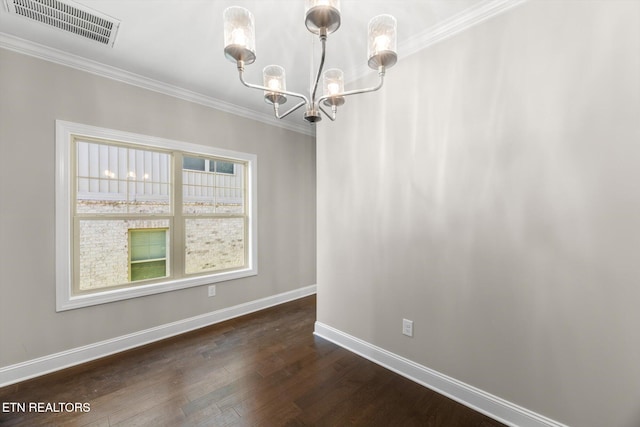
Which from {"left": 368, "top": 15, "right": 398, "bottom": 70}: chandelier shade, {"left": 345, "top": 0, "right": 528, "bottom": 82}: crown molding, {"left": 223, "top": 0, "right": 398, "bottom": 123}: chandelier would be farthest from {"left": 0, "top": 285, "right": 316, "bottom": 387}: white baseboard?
{"left": 345, "top": 0, "right": 528, "bottom": 82}: crown molding

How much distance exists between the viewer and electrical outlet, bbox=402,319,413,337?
2105 mm

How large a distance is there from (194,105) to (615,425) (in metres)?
4.24

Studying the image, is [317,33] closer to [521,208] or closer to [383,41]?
[383,41]

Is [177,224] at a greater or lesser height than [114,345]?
greater

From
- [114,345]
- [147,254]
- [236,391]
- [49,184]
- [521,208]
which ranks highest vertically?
[49,184]

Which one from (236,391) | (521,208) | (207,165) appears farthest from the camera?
(207,165)

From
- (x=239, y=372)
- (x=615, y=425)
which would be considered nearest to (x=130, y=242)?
(x=239, y=372)

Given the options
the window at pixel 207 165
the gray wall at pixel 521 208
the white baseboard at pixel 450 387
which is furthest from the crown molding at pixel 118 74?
the white baseboard at pixel 450 387

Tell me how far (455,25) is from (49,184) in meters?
3.50

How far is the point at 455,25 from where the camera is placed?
1.82 m

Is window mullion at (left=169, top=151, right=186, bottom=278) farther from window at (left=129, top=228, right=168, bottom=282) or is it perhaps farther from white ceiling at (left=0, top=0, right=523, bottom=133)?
white ceiling at (left=0, top=0, right=523, bottom=133)

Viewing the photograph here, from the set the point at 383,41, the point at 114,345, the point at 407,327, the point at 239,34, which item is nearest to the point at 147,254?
the point at 114,345

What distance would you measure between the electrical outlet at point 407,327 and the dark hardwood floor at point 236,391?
367mm

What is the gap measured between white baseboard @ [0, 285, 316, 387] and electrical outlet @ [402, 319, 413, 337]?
7.05ft
